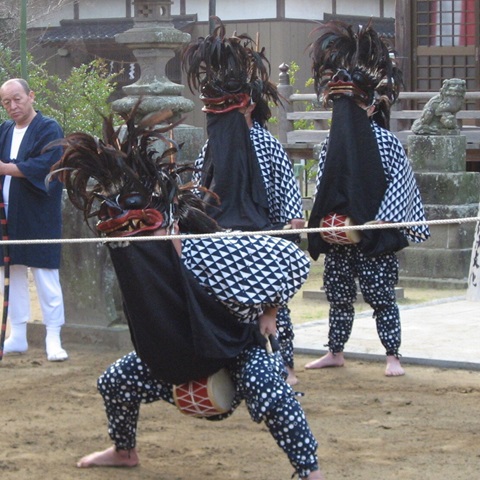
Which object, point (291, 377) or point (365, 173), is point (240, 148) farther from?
point (291, 377)

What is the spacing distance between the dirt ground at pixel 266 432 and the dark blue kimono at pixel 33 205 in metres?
0.77

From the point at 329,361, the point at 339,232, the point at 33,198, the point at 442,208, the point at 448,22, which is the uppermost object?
the point at 448,22

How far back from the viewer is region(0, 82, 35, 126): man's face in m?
7.10

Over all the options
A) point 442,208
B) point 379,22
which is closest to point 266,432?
point 442,208

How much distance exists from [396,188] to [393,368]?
1034 mm

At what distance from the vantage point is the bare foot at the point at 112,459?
15.9ft

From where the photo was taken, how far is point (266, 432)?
5.41 meters

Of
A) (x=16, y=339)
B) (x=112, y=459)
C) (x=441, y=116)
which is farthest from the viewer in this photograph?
(x=441, y=116)

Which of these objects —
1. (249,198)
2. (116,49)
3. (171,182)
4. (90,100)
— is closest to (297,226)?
(249,198)

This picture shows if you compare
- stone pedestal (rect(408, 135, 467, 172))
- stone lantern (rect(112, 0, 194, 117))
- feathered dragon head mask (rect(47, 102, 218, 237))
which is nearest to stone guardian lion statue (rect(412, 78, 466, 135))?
stone pedestal (rect(408, 135, 467, 172))

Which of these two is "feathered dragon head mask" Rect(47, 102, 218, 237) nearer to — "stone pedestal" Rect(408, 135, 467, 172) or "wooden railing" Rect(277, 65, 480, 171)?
"stone pedestal" Rect(408, 135, 467, 172)

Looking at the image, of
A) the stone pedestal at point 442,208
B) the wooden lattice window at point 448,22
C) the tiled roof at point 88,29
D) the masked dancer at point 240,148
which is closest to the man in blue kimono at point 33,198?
the masked dancer at point 240,148

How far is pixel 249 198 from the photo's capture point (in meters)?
6.16

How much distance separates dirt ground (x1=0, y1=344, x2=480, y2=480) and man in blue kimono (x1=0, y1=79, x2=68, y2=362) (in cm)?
57
